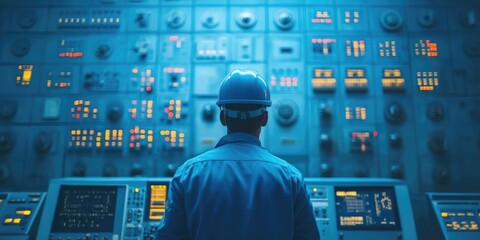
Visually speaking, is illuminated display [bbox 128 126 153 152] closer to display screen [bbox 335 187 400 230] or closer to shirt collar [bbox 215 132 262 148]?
display screen [bbox 335 187 400 230]

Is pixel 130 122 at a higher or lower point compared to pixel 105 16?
lower

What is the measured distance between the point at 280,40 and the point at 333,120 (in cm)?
102

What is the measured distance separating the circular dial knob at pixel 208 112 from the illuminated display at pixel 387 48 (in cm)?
187

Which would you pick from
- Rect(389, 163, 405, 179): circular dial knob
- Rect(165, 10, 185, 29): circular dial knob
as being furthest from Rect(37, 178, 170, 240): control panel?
Rect(389, 163, 405, 179): circular dial knob

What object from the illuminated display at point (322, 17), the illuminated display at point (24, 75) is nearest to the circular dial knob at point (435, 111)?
the illuminated display at point (322, 17)

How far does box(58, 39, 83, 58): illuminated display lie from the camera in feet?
12.8

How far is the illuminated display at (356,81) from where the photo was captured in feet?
12.2

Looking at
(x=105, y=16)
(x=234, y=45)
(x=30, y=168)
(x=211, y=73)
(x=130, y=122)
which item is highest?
(x=105, y=16)

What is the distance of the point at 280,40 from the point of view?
3.85 metres

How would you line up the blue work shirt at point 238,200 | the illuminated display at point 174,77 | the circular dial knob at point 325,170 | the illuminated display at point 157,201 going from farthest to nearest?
the illuminated display at point 174,77
the circular dial knob at point 325,170
the illuminated display at point 157,201
the blue work shirt at point 238,200

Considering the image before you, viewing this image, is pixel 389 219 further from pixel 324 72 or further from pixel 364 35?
pixel 364 35

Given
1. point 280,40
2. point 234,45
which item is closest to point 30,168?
point 234,45

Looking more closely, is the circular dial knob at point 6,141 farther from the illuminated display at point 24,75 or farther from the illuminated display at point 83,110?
the illuminated display at point 83,110

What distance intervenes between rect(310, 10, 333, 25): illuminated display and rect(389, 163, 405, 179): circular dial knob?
1657 mm
